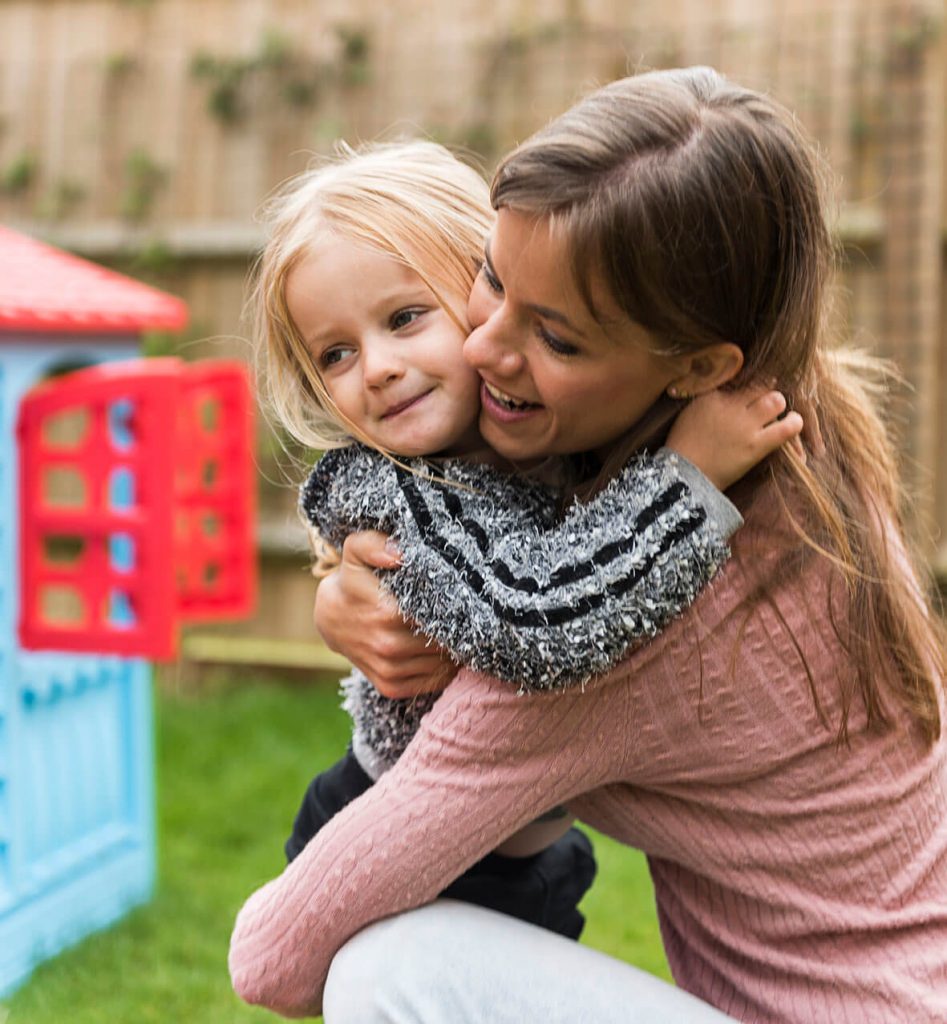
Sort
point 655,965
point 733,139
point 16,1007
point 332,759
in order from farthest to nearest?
point 332,759 → point 655,965 → point 16,1007 → point 733,139

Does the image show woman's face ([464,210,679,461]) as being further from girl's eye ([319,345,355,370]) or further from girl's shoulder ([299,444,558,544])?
girl's eye ([319,345,355,370])

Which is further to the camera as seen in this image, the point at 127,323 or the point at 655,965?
the point at 127,323

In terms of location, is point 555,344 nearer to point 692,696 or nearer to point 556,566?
point 556,566

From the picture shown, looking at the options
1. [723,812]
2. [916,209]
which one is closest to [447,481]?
[723,812]

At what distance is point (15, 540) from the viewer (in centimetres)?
266

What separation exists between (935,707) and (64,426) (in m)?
4.33

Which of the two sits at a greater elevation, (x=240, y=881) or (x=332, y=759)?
(x=240, y=881)

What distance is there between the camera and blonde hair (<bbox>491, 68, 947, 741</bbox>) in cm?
115

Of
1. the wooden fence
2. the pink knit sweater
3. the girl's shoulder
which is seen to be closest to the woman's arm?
the pink knit sweater

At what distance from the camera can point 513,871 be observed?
1.70 metres

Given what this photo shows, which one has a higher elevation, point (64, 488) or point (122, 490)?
point (122, 490)

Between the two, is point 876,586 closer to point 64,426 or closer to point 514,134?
point 514,134

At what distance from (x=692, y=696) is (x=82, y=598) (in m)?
1.88

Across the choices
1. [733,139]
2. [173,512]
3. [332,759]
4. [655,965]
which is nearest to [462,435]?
[733,139]
